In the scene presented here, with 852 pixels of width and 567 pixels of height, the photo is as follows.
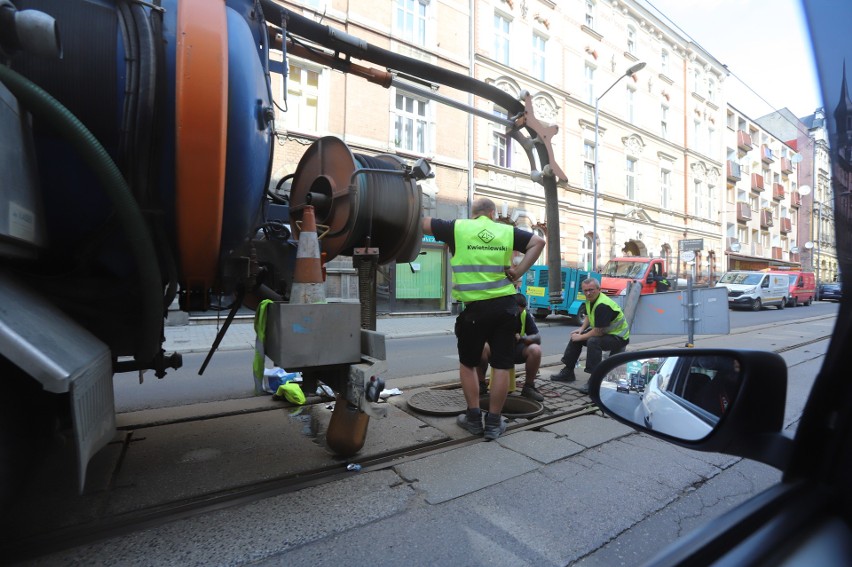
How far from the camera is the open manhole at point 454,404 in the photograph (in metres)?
4.11

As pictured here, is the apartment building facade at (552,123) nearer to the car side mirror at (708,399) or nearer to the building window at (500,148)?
the building window at (500,148)

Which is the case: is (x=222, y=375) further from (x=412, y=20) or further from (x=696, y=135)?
(x=696, y=135)

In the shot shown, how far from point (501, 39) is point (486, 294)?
17.9 metres

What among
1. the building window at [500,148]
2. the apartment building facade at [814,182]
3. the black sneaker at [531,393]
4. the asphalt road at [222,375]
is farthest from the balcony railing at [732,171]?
the apartment building facade at [814,182]

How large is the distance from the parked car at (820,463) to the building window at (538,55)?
20593mm

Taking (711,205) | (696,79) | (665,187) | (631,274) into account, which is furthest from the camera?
(711,205)

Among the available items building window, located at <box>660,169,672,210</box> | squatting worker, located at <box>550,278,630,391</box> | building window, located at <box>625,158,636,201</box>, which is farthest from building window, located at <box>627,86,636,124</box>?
squatting worker, located at <box>550,278,630,391</box>

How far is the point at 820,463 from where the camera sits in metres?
0.90

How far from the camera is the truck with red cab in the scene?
48.1 feet

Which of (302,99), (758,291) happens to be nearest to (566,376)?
(302,99)

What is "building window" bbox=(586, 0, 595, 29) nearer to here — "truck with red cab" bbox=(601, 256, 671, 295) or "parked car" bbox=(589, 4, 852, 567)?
"truck with red cab" bbox=(601, 256, 671, 295)

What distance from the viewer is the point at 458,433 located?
3635mm

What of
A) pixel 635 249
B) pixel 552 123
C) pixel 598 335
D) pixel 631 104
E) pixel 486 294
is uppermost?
pixel 631 104

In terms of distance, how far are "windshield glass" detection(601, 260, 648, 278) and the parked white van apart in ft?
20.9
